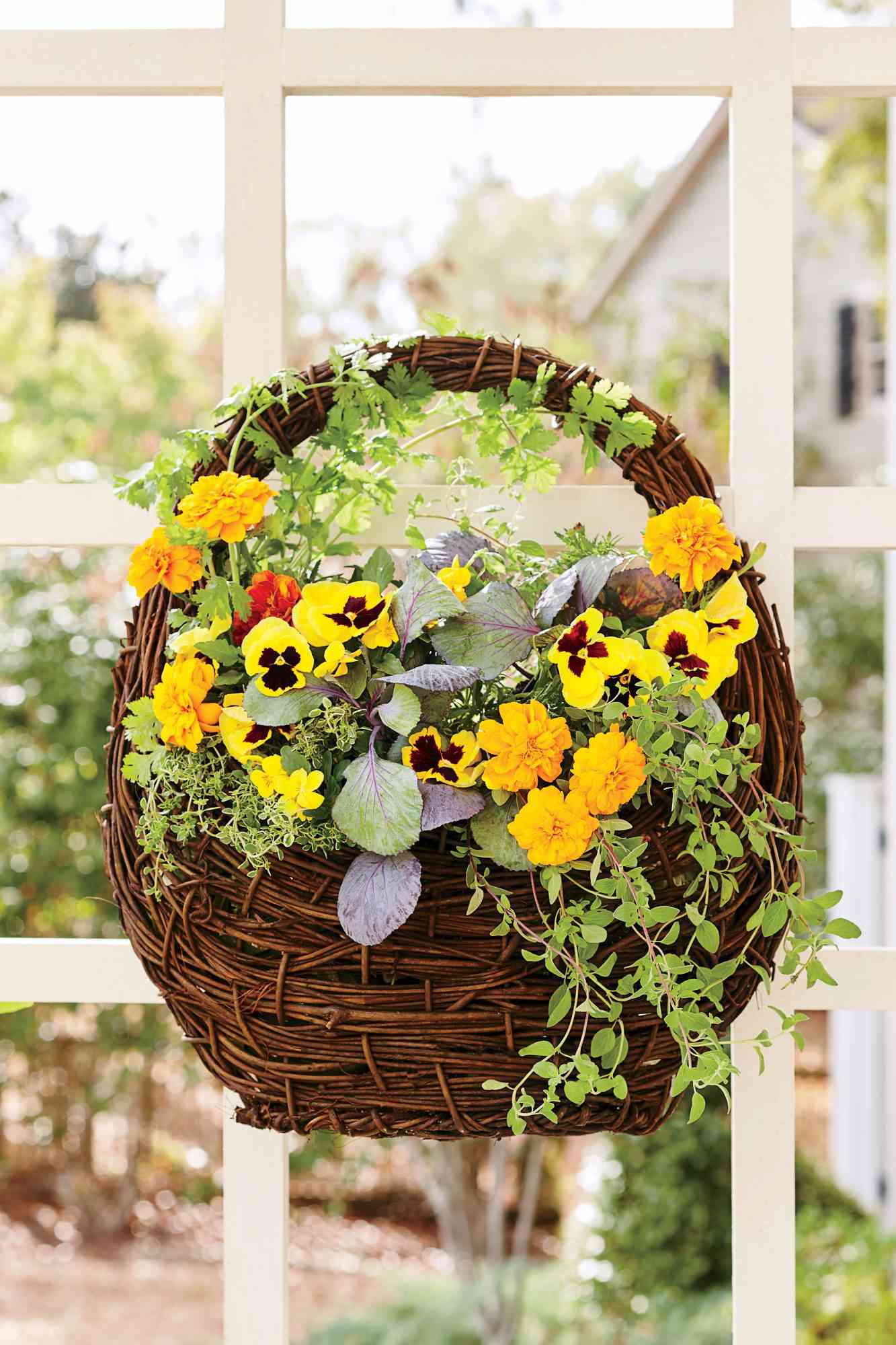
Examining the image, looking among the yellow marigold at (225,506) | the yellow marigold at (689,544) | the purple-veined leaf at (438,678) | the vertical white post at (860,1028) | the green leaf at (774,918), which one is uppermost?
the yellow marigold at (225,506)

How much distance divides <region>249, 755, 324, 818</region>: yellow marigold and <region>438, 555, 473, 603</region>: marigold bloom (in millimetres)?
147

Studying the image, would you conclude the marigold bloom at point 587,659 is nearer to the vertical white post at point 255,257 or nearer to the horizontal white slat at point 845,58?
the vertical white post at point 255,257

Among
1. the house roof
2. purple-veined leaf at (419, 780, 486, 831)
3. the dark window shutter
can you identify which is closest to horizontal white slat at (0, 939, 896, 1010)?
purple-veined leaf at (419, 780, 486, 831)

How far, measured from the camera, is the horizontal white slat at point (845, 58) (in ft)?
3.01

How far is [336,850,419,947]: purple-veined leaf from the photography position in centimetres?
67

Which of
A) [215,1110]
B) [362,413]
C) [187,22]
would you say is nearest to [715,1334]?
[215,1110]

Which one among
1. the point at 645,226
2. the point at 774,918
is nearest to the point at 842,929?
the point at 774,918

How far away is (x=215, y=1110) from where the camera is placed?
3557mm

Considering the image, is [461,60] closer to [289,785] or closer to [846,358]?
[289,785]

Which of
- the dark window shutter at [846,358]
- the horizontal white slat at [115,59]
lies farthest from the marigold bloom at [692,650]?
the dark window shutter at [846,358]

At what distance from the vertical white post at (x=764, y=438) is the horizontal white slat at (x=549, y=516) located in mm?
25

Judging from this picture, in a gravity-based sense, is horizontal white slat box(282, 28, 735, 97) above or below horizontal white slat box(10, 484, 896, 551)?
above

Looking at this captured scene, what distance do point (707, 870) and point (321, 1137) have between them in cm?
276

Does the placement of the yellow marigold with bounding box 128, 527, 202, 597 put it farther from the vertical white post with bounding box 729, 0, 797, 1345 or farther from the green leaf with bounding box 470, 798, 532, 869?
the vertical white post with bounding box 729, 0, 797, 1345
